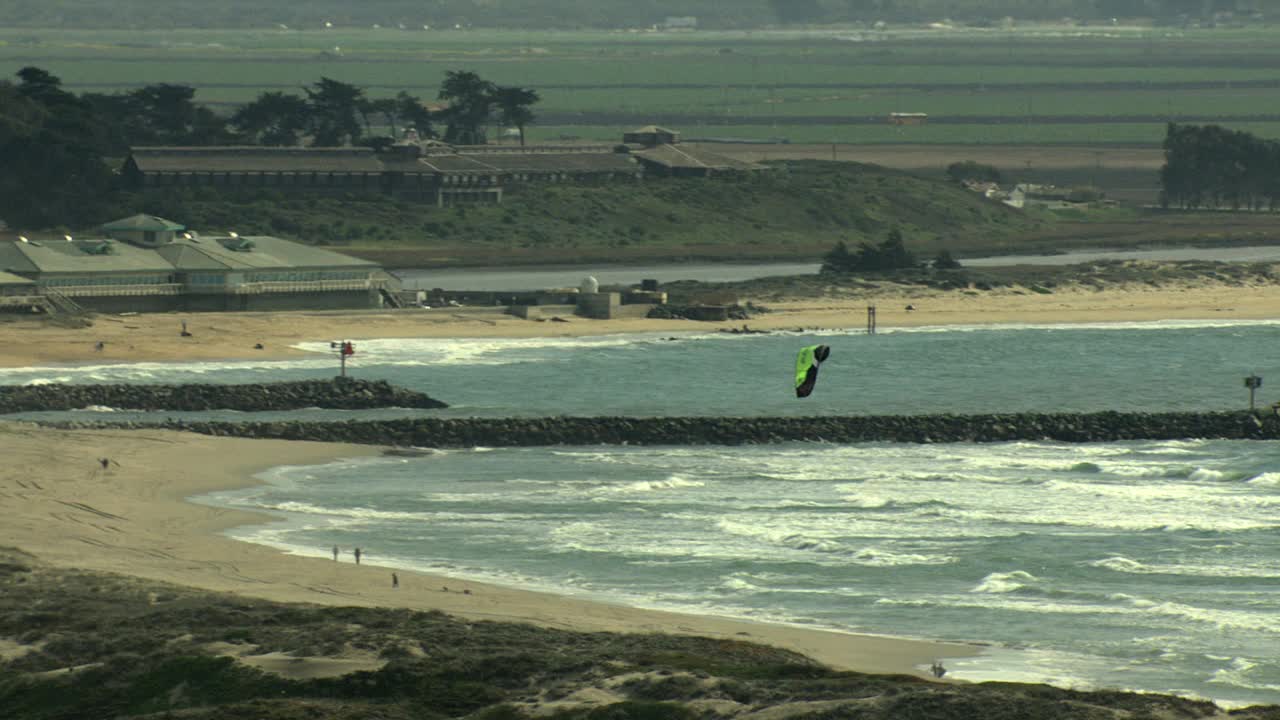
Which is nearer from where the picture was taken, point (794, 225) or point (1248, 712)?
point (1248, 712)

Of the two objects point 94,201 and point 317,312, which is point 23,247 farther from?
point 94,201

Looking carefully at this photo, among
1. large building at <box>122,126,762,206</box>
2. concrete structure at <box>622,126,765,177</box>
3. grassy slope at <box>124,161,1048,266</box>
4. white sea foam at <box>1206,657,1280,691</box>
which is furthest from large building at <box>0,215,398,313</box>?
white sea foam at <box>1206,657,1280,691</box>

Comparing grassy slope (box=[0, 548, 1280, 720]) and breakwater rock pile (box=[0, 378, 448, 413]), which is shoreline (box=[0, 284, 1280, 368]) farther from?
grassy slope (box=[0, 548, 1280, 720])

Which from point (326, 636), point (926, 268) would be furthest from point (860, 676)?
point (926, 268)

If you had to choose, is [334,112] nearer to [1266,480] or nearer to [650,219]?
[650,219]

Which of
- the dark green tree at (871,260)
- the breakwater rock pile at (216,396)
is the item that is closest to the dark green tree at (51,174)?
the dark green tree at (871,260)

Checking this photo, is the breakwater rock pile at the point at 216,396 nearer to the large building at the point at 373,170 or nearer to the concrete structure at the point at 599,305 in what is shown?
the concrete structure at the point at 599,305

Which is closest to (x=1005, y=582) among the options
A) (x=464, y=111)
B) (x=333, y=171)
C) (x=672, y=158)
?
(x=333, y=171)
